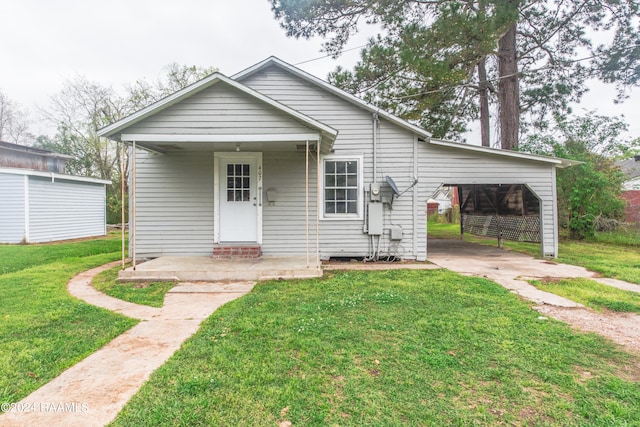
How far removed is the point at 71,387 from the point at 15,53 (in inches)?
1130

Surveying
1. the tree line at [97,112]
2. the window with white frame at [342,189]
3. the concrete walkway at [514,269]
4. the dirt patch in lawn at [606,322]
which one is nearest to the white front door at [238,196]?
the window with white frame at [342,189]

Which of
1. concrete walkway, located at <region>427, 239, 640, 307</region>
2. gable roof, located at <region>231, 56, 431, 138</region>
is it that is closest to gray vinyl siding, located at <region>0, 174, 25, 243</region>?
gable roof, located at <region>231, 56, 431, 138</region>

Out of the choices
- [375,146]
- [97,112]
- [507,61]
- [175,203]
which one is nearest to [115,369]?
[175,203]

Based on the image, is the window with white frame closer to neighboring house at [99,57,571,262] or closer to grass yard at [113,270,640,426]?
neighboring house at [99,57,571,262]

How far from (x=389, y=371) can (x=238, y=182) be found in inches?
216

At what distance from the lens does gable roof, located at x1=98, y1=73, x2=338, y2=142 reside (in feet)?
17.4

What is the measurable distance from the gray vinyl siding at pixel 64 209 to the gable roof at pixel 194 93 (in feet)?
31.3

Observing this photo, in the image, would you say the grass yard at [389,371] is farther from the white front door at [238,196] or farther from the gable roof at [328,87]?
the gable roof at [328,87]

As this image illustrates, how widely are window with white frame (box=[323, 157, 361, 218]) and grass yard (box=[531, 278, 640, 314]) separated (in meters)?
3.75

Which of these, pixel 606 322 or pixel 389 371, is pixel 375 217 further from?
pixel 389 371

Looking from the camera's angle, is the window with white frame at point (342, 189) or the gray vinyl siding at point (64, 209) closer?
the window with white frame at point (342, 189)

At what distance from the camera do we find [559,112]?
1208cm

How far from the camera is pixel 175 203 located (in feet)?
23.0

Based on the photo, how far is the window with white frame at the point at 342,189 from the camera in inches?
284
